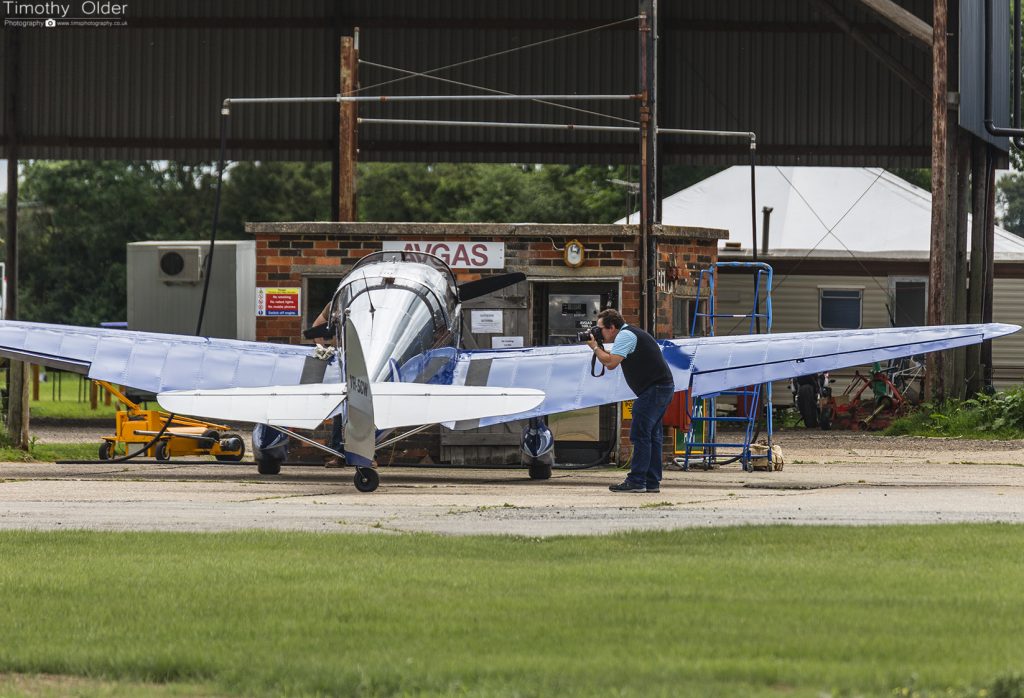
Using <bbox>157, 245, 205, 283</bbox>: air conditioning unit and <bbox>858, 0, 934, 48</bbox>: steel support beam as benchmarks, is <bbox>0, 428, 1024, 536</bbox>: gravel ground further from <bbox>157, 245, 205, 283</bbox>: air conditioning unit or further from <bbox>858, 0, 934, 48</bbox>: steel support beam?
<bbox>157, 245, 205, 283</bbox>: air conditioning unit

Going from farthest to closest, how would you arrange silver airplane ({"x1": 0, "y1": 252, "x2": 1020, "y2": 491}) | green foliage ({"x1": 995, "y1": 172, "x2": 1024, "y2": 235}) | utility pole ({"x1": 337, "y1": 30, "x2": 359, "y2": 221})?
green foliage ({"x1": 995, "y1": 172, "x2": 1024, "y2": 235})
utility pole ({"x1": 337, "y1": 30, "x2": 359, "y2": 221})
silver airplane ({"x1": 0, "y1": 252, "x2": 1020, "y2": 491})

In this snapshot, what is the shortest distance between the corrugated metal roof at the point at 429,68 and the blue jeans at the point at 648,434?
60.2ft

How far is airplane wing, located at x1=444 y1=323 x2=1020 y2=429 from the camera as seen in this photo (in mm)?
15469

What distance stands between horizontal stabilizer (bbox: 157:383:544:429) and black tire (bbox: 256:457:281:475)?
3.32m

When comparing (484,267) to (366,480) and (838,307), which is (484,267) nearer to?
(366,480)

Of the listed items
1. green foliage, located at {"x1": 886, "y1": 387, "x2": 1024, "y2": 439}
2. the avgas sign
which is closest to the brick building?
the avgas sign

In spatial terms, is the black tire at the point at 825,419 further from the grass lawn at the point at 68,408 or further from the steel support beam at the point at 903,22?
the grass lawn at the point at 68,408

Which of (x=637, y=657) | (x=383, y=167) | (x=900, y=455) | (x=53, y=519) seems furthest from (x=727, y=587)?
(x=383, y=167)

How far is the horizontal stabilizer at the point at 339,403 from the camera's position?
13023 millimetres

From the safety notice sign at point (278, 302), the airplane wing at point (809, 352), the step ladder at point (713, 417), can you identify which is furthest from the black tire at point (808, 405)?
the safety notice sign at point (278, 302)

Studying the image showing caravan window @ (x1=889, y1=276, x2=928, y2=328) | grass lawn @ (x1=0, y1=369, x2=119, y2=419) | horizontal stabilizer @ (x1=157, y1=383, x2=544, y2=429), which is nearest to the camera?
horizontal stabilizer @ (x1=157, y1=383, x2=544, y2=429)

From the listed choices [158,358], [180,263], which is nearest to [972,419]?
[158,358]

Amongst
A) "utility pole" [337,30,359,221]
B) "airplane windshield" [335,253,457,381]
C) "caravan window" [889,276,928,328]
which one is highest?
"utility pole" [337,30,359,221]

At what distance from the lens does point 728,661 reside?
583cm
